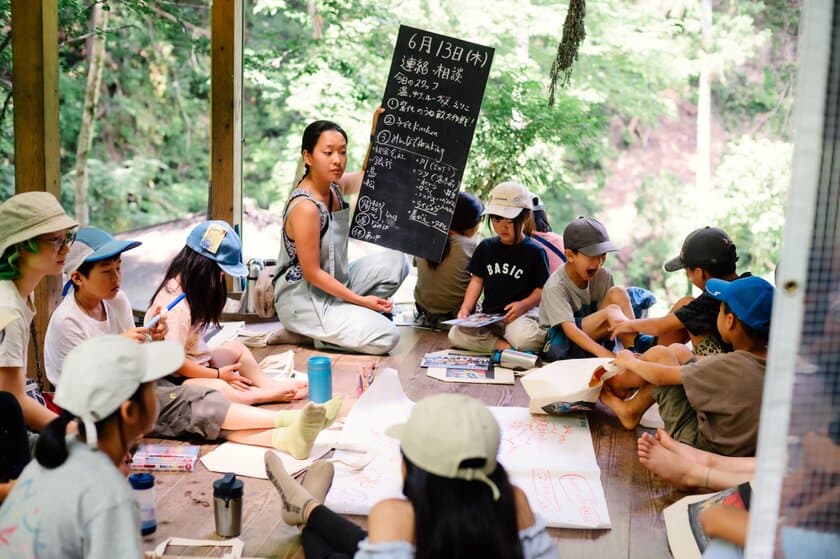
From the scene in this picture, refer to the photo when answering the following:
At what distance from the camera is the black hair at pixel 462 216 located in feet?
16.4

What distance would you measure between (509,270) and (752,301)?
191cm

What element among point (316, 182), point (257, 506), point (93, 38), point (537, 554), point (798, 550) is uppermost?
point (93, 38)

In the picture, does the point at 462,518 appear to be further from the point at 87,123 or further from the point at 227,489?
the point at 87,123

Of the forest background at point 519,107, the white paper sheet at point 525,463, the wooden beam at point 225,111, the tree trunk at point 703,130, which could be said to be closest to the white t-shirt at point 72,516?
the white paper sheet at point 525,463

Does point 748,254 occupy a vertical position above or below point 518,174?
below

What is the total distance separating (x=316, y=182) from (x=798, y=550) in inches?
134

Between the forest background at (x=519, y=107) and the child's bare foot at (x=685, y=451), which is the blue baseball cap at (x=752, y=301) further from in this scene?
the forest background at (x=519, y=107)

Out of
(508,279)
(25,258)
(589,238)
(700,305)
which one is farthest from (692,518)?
(25,258)

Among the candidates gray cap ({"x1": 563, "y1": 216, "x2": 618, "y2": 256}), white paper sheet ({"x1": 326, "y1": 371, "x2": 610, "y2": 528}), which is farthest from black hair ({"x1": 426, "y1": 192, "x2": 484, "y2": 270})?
white paper sheet ({"x1": 326, "y1": 371, "x2": 610, "y2": 528})

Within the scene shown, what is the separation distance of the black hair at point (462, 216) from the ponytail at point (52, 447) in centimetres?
336

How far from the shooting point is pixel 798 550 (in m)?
1.53

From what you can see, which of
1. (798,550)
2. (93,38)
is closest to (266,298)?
(798,550)

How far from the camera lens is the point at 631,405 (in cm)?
344

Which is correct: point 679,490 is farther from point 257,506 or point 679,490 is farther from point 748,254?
point 748,254
